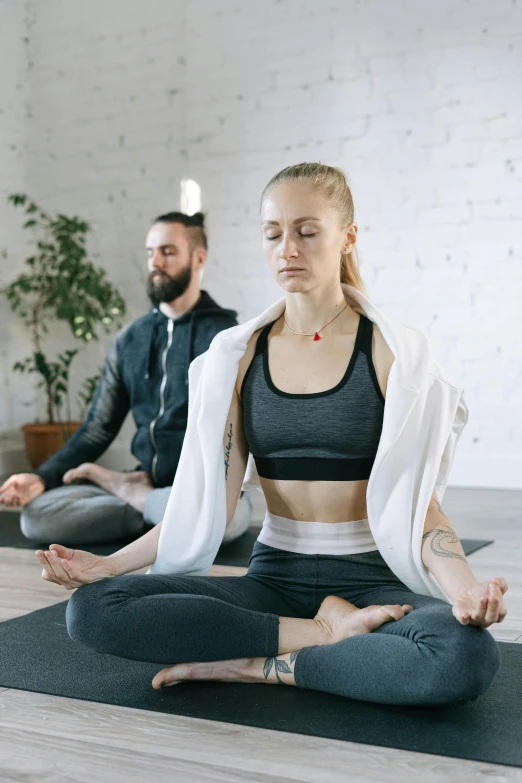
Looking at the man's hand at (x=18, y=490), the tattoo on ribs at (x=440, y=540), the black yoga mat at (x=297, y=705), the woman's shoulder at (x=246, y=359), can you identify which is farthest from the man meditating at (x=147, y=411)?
the tattoo on ribs at (x=440, y=540)

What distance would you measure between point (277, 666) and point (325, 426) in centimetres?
43

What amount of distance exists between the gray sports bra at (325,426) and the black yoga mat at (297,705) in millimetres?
397

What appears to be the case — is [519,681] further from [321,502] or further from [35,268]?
[35,268]

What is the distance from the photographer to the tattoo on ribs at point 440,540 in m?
1.59

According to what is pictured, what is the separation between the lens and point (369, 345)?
1792 mm

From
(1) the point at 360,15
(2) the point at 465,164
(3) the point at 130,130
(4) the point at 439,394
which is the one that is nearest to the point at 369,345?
(4) the point at 439,394

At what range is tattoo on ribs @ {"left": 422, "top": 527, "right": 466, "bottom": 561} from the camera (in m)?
1.59

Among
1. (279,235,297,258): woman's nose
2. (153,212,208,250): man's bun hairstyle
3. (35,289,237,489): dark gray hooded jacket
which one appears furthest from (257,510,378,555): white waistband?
(153,212,208,250): man's bun hairstyle

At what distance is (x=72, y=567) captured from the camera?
1614 millimetres

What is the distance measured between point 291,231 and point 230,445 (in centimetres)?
42

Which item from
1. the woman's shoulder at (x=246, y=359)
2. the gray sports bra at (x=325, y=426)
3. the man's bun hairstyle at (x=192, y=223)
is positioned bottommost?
the gray sports bra at (x=325, y=426)

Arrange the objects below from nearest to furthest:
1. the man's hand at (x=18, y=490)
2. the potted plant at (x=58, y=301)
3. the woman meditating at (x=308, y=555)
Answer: the woman meditating at (x=308, y=555)
the man's hand at (x=18, y=490)
the potted plant at (x=58, y=301)

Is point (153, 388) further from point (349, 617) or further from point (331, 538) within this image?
point (349, 617)

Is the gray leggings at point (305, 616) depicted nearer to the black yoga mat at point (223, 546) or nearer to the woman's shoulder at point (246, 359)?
the woman's shoulder at point (246, 359)
